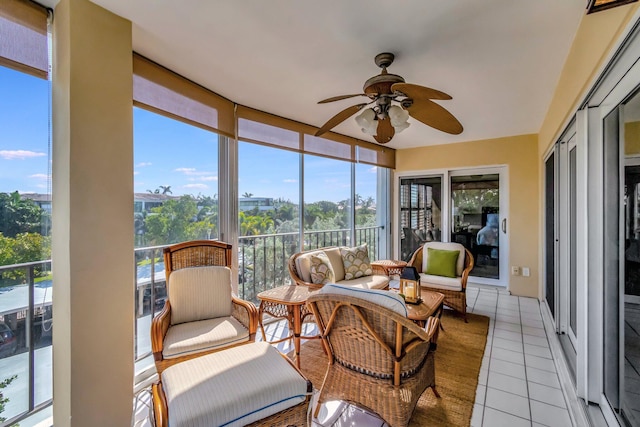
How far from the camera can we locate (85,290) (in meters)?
1.56

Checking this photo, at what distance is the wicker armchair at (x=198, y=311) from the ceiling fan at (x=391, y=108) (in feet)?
5.06

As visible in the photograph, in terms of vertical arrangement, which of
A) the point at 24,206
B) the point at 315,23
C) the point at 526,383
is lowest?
the point at 526,383

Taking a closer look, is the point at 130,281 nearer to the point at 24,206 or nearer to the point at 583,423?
the point at 24,206

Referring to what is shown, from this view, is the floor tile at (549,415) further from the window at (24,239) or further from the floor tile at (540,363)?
the window at (24,239)

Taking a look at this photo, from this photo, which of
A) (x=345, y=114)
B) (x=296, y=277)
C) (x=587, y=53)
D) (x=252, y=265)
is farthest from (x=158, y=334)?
(x=587, y=53)

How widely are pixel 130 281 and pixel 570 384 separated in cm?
300

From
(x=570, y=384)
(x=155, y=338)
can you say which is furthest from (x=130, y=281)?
(x=570, y=384)

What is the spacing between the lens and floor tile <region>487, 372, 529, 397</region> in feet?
6.84

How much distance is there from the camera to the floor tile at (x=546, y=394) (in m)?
1.96

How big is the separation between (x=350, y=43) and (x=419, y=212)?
156 inches

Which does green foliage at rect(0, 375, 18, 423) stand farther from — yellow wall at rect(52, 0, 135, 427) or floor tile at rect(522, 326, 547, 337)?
floor tile at rect(522, 326, 547, 337)

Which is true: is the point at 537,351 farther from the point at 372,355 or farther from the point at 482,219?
the point at 482,219

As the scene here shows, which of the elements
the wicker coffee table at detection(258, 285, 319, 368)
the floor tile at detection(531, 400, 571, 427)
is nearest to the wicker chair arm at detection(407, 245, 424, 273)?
the wicker coffee table at detection(258, 285, 319, 368)

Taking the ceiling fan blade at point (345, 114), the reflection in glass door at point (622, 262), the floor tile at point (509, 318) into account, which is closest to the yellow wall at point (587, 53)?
the reflection in glass door at point (622, 262)
